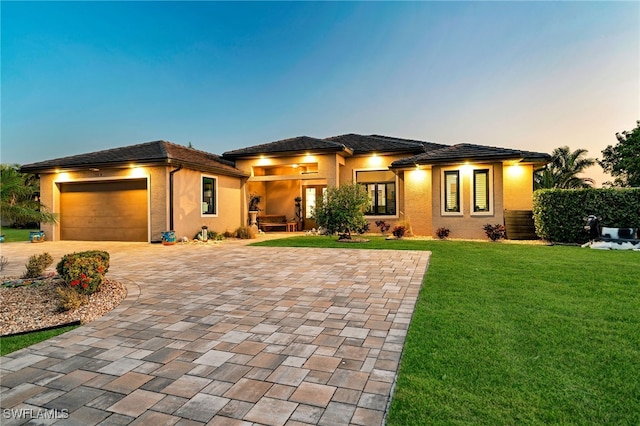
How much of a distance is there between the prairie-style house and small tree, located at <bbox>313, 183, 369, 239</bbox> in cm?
84

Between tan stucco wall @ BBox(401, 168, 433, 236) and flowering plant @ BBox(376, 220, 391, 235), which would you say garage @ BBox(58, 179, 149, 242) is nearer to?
flowering plant @ BBox(376, 220, 391, 235)

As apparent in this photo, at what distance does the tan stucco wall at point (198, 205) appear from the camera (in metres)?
13.0

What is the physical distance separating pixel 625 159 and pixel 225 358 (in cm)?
2820

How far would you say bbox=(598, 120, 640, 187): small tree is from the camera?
20.8 metres

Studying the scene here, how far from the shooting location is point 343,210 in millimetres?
12070

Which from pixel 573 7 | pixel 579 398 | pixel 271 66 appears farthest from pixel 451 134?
pixel 579 398

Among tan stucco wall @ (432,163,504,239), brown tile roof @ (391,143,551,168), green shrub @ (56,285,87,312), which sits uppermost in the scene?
brown tile roof @ (391,143,551,168)

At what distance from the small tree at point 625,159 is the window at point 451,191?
51.9 ft

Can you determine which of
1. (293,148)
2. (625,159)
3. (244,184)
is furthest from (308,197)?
(625,159)

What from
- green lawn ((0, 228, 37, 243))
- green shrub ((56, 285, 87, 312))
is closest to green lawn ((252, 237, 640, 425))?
green shrub ((56, 285, 87, 312))

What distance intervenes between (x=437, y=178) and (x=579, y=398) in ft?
39.9

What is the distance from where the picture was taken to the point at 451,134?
22.0m

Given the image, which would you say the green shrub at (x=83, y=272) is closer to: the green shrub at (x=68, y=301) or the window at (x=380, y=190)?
the green shrub at (x=68, y=301)

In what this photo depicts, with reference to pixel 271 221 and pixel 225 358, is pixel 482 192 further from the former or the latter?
pixel 225 358
